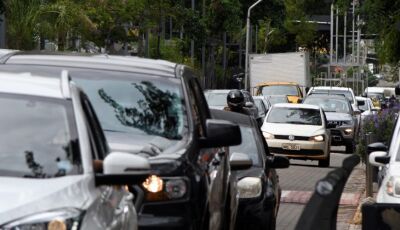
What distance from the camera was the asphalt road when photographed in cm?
1652

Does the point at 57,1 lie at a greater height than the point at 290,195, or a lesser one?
greater

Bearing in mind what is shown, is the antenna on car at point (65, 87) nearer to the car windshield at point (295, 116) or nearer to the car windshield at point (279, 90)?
the car windshield at point (295, 116)

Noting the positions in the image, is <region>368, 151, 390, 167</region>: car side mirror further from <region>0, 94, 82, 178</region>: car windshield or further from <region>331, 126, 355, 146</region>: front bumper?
<region>331, 126, 355, 146</region>: front bumper

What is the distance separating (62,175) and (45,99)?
2.27ft

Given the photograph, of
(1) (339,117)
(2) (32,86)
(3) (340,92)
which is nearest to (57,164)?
(2) (32,86)

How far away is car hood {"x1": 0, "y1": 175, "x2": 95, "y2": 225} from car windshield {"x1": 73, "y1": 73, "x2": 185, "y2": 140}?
2853 millimetres

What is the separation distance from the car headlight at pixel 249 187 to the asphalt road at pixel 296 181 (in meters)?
2.87

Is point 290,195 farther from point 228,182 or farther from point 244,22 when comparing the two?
point 244,22

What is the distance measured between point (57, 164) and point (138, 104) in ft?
9.69

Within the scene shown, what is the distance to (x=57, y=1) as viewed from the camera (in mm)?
39469

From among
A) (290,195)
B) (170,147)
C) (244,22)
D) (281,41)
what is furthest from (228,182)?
(281,41)

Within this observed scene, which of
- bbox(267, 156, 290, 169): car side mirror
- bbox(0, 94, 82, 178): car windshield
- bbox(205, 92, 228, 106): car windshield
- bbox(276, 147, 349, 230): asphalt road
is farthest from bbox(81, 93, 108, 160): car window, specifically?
bbox(205, 92, 228, 106): car windshield

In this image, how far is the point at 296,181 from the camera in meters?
23.7

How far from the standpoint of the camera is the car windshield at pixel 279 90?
4547cm
